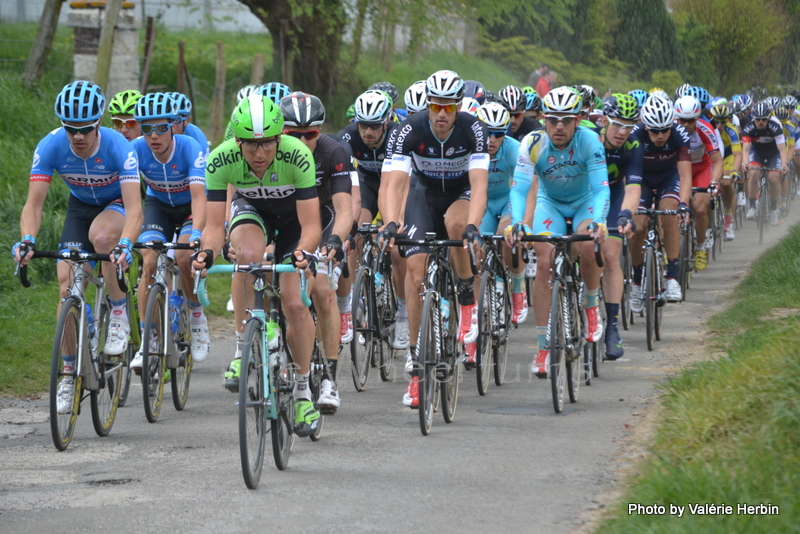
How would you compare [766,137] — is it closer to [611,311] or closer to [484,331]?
[611,311]

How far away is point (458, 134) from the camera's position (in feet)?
27.5

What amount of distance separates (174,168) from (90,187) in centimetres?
117

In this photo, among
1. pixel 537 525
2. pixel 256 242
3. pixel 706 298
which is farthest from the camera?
pixel 706 298

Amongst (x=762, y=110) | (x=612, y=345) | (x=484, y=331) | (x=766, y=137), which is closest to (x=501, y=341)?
(x=484, y=331)

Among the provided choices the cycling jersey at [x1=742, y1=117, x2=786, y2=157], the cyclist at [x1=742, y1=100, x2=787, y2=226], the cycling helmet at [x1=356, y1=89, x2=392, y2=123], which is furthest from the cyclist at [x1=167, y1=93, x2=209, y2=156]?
the cycling jersey at [x1=742, y1=117, x2=786, y2=157]

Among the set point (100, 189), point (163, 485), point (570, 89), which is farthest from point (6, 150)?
point (163, 485)

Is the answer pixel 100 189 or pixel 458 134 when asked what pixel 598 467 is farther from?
pixel 100 189

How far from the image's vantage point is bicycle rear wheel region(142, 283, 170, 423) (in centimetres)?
759

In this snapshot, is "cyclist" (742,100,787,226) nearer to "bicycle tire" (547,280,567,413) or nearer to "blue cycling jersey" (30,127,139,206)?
"bicycle tire" (547,280,567,413)

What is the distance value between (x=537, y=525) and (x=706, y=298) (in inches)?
376

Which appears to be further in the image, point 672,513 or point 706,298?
point 706,298

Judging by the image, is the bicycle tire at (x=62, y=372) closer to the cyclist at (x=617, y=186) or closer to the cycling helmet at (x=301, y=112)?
the cycling helmet at (x=301, y=112)

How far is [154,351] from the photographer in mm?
7902

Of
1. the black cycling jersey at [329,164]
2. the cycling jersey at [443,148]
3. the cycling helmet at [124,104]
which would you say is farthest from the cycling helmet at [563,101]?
the cycling helmet at [124,104]
